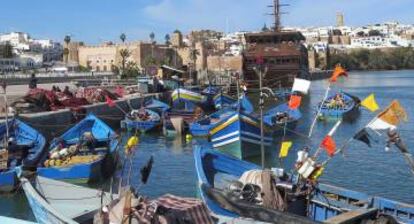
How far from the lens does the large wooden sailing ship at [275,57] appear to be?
6900 cm

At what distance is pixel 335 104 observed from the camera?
42.0 metres

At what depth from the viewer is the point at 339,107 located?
4178 centimetres

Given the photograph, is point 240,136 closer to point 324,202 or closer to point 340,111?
point 324,202

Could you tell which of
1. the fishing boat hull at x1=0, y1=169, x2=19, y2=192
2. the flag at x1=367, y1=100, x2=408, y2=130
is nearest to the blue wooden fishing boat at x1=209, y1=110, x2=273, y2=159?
the fishing boat hull at x1=0, y1=169, x2=19, y2=192

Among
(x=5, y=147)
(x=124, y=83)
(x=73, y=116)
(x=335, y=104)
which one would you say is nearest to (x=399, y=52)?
(x=124, y=83)

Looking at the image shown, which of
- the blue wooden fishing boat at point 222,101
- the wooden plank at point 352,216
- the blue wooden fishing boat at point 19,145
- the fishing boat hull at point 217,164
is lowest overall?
the blue wooden fishing boat at point 222,101

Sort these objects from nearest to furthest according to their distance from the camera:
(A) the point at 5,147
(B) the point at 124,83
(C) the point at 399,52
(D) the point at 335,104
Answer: (A) the point at 5,147
(D) the point at 335,104
(B) the point at 124,83
(C) the point at 399,52

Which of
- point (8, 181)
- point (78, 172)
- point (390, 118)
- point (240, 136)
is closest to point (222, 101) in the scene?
point (240, 136)

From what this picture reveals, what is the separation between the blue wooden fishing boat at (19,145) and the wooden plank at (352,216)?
8.35m

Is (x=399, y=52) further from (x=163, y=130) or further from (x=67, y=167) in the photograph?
(x=67, y=167)

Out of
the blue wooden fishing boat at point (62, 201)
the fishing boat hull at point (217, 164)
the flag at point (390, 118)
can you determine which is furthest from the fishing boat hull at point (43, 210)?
the flag at point (390, 118)

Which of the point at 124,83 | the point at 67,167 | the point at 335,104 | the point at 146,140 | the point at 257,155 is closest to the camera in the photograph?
the point at 67,167

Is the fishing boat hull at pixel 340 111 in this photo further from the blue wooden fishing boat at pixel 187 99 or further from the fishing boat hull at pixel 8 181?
the fishing boat hull at pixel 8 181

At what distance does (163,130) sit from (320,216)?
73.0ft
